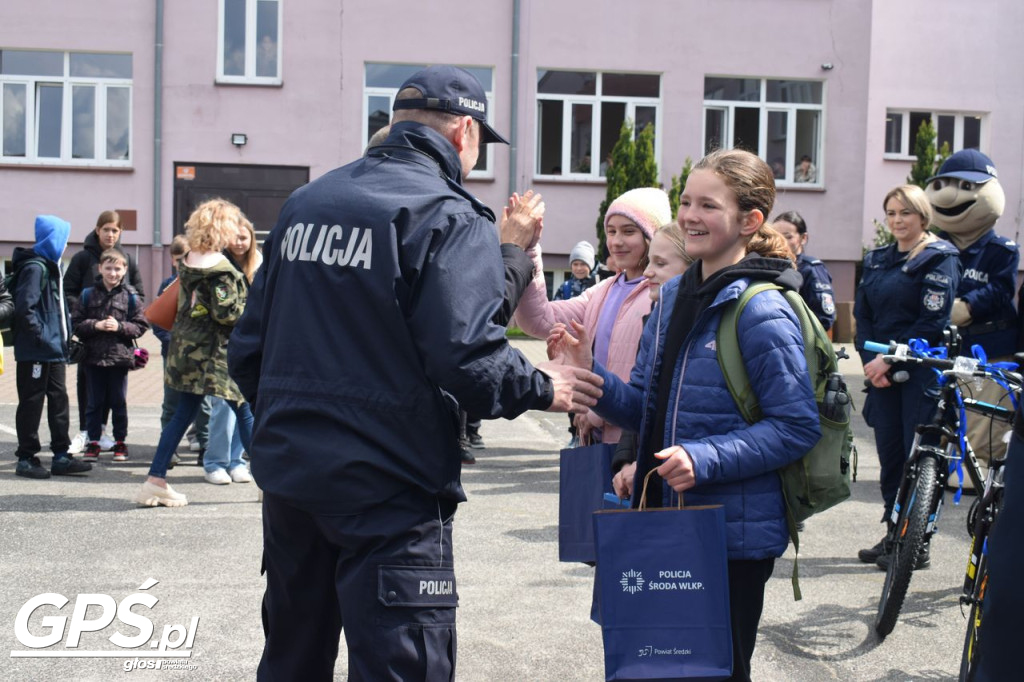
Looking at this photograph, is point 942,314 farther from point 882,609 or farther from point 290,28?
point 290,28

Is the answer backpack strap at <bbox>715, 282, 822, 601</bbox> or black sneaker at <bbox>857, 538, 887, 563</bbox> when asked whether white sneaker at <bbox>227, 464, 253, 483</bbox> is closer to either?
black sneaker at <bbox>857, 538, 887, 563</bbox>

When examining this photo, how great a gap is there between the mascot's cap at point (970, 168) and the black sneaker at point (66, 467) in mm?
6167

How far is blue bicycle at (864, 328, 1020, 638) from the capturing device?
4.97m

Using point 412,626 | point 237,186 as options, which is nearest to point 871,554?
point 412,626

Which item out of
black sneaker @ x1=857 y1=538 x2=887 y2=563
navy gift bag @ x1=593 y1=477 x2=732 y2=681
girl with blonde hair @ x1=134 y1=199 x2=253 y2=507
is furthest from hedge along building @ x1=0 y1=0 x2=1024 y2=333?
navy gift bag @ x1=593 y1=477 x2=732 y2=681

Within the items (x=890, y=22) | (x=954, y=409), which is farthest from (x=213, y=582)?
(x=890, y=22)

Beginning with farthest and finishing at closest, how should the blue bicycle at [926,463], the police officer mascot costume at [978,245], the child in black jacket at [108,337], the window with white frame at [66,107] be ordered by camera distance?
the window with white frame at [66,107] → the child in black jacket at [108,337] → the police officer mascot costume at [978,245] → the blue bicycle at [926,463]

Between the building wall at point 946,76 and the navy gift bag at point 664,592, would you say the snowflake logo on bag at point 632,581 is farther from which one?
the building wall at point 946,76

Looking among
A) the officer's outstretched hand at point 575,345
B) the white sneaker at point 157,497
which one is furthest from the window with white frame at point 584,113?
the officer's outstretched hand at point 575,345

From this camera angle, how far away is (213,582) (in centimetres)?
570

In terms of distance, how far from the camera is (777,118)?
22.8 meters

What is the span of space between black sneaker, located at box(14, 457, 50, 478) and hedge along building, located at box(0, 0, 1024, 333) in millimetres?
12688

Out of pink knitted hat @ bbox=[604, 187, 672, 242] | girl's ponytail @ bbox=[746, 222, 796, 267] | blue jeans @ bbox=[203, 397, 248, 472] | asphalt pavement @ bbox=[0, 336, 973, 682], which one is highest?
pink knitted hat @ bbox=[604, 187, 672, 242]

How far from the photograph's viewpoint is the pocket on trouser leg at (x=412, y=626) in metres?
2.76
